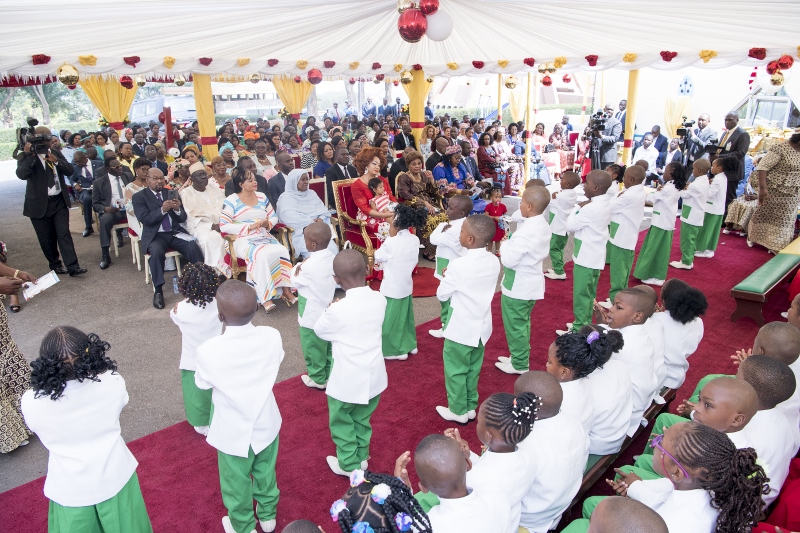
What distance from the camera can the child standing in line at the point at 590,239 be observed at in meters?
5.41


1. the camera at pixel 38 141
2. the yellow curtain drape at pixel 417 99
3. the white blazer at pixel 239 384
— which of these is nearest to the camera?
the white blazer at pixel 239 384

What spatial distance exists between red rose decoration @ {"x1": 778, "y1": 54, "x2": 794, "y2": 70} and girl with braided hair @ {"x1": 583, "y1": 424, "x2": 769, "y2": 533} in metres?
7.34

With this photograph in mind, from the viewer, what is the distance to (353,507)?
1.77 metres

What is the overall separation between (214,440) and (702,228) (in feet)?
25.3

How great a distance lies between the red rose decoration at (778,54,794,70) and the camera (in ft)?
23.8

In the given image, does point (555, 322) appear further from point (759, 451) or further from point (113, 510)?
point (113, 510)

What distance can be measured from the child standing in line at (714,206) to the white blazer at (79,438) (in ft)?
25.5

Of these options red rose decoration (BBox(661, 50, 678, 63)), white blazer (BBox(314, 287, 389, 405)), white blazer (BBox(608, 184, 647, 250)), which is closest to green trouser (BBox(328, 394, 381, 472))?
white blazer (BBox(314, 287, 389, 405))

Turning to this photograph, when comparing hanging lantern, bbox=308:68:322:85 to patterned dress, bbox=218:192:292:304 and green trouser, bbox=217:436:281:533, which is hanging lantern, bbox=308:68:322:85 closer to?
patterned dress, bbox=218:192:292:304

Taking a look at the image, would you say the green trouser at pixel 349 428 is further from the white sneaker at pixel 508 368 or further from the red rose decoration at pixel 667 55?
the red rose decoration at pixel 667 55

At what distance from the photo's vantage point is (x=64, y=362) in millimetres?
2363

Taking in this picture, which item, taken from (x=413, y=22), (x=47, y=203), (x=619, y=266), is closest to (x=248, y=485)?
(x=413, y=22)

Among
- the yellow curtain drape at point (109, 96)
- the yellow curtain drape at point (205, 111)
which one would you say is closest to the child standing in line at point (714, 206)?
the yellow curtain drape at point (205, 111)

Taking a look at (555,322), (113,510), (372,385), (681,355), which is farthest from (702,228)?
(113,510)
